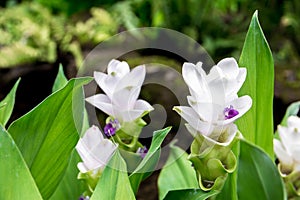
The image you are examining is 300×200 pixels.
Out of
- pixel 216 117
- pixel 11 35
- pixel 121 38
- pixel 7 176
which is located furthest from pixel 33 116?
pixel 11 35

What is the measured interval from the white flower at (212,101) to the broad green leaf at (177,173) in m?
0.24

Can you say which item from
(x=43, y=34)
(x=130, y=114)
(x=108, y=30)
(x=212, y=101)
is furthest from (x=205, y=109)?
(x=43, y=34)

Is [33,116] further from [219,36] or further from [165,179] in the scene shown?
[219,36]

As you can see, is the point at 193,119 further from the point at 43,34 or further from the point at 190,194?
the point at 43,34

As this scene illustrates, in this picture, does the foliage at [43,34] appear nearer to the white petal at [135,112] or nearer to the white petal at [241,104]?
the white petal at [135,112]

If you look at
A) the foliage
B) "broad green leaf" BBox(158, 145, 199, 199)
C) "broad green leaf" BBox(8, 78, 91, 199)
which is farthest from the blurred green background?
"broad green leaf" BBox(8, 78, 91, 199)

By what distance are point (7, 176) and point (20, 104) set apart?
5.04 feet

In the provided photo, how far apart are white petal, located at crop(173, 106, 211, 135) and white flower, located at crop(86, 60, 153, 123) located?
8cm

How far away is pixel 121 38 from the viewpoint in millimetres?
1968

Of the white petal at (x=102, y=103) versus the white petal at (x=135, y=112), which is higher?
the white petal at (x=102, y=103)

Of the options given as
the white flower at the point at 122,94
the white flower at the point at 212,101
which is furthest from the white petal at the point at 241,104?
the white flower at the point at 122,94

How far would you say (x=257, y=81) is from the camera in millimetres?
579

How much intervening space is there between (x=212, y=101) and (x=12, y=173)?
197 millimetres

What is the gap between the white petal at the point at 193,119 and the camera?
0.47 m
